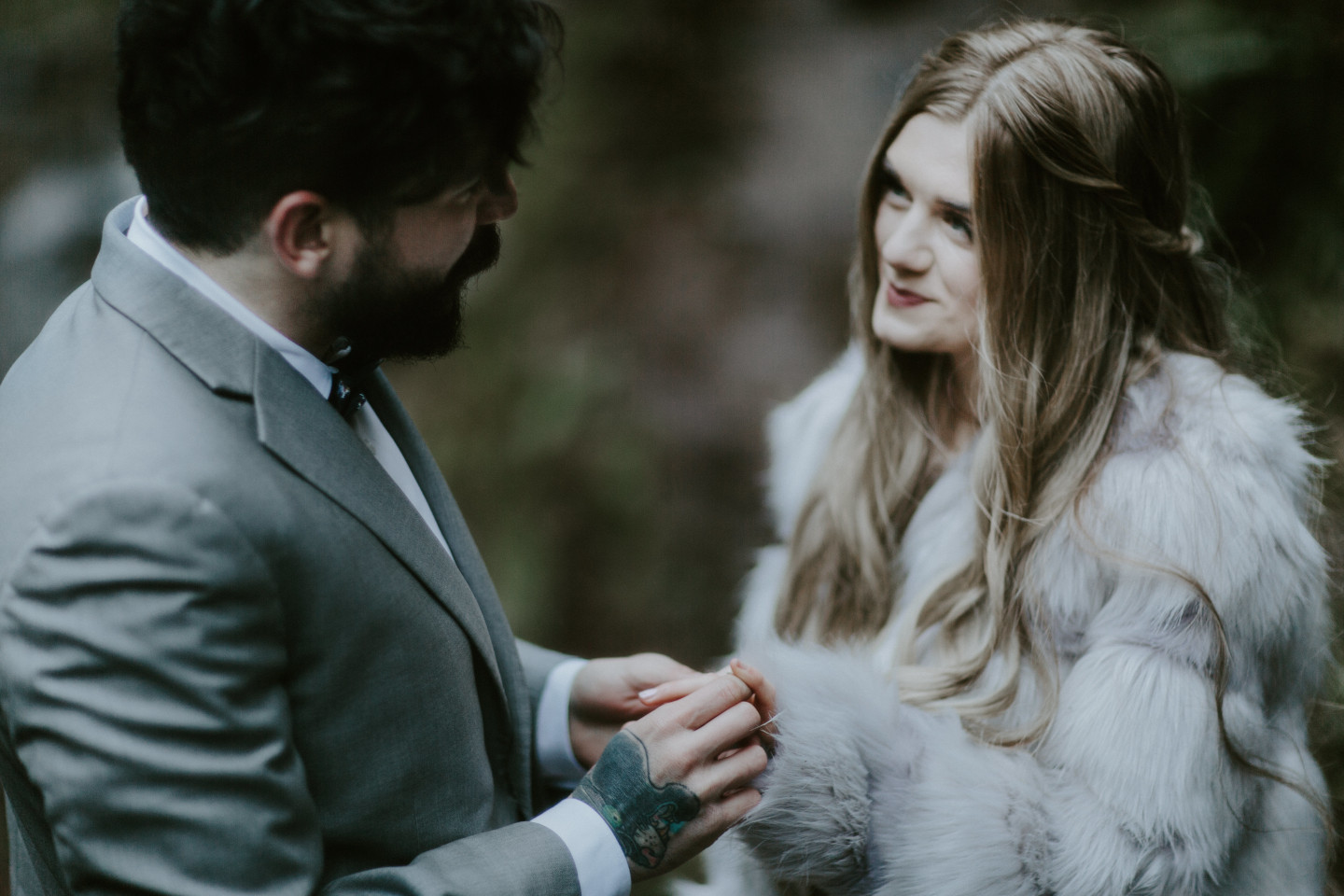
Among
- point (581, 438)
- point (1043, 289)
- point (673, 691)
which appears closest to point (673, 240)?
point (581, 438)

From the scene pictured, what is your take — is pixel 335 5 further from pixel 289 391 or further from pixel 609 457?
pixel 609 457

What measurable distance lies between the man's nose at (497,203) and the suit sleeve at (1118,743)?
3.42ft

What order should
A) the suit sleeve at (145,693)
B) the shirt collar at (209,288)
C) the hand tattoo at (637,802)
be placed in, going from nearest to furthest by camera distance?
the suit sleeve at (145,693), the shirt collar at (209,288), the hand tattoo at (637,802)

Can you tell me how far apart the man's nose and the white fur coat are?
3.41 ft

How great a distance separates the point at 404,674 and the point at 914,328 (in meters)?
1.47

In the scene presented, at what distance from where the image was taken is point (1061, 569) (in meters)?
1.98

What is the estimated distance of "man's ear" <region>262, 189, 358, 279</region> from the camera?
54.1 inches

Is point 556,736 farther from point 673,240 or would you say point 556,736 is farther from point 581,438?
point 673,240

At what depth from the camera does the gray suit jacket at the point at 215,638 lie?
1.15 metres

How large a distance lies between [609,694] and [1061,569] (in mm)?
984

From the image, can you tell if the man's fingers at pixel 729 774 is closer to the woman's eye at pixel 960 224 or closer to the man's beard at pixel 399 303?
the man's beard at pixel 399 303

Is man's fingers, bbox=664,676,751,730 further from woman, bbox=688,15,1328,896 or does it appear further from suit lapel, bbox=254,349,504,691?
suit lapel, bbox=254,349,504,691

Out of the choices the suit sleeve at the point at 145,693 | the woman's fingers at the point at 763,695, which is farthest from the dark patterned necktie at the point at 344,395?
the woman's fingers at the point at 763,695

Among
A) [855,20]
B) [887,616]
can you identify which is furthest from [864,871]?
[855,20]
